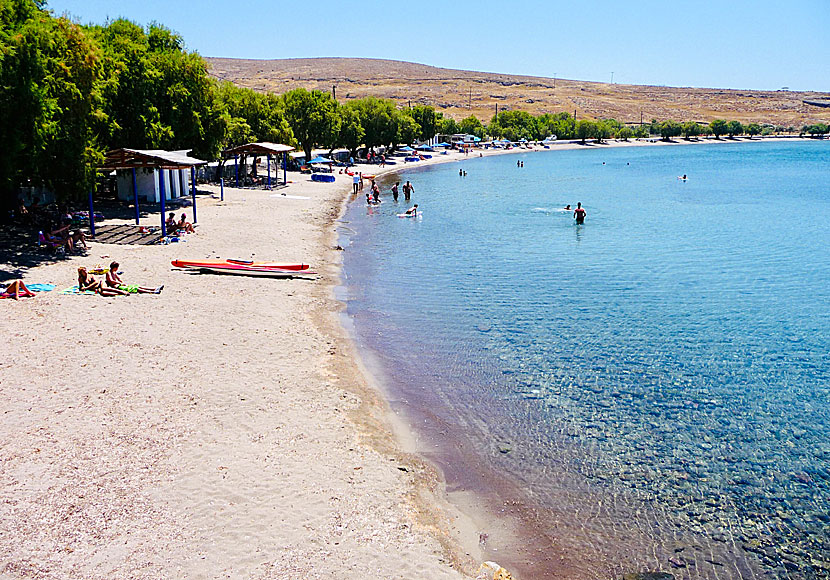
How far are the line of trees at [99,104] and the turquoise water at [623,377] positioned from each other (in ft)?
34.4

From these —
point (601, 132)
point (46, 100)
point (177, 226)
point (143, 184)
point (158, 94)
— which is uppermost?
point (601, 132)

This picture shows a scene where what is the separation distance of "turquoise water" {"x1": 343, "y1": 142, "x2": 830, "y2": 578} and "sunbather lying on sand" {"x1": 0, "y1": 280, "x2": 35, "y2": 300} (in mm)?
9011

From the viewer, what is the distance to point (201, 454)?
11.1m

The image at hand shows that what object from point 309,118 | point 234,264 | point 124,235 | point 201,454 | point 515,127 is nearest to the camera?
point 201,454

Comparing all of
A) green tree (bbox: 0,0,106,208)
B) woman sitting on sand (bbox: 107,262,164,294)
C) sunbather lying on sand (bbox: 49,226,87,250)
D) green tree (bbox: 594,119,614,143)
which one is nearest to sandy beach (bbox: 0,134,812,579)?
woman sitting on sand (bbox: 107,262,164,294)

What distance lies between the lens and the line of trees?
2053cm

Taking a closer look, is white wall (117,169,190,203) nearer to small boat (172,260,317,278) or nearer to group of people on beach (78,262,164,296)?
small boat (172,260,317,278)

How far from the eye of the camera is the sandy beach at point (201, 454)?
8711 millimetres

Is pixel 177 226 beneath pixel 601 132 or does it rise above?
beneath

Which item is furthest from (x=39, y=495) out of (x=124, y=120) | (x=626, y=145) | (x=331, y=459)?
(x=626, y=145)

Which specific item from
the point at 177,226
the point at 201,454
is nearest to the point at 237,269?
the point at 177,226

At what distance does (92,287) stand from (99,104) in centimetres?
981

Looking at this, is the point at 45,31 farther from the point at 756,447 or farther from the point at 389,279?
the point at 756,447

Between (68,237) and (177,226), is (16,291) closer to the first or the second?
(68,237)
